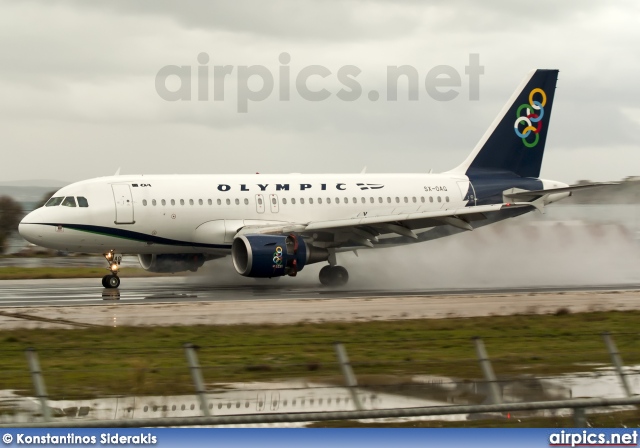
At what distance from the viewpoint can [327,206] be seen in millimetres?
35875

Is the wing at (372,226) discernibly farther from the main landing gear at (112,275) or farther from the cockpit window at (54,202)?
the cockpit window at (54,202)

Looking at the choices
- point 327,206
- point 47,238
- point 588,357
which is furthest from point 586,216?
point 588,357

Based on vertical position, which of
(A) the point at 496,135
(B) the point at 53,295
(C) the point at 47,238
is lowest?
(B) the point at 53,295

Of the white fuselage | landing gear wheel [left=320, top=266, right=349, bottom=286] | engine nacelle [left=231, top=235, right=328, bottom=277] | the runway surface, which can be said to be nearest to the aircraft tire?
the runway surface

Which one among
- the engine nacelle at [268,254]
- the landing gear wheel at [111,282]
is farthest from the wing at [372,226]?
the landing gear wheel at [111,282]

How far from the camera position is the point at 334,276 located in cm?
3391

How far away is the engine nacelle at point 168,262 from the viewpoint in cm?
3509

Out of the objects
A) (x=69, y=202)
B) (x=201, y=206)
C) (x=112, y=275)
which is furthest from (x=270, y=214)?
(x=69, y=202)

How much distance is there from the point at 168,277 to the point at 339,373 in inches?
1181

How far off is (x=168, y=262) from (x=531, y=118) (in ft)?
52.9

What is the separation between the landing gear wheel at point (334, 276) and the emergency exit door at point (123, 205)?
6.81 meters

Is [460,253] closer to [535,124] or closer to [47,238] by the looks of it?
[535,124]

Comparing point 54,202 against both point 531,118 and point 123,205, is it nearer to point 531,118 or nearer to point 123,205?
point 123,205

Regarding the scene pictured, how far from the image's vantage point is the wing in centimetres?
3281
